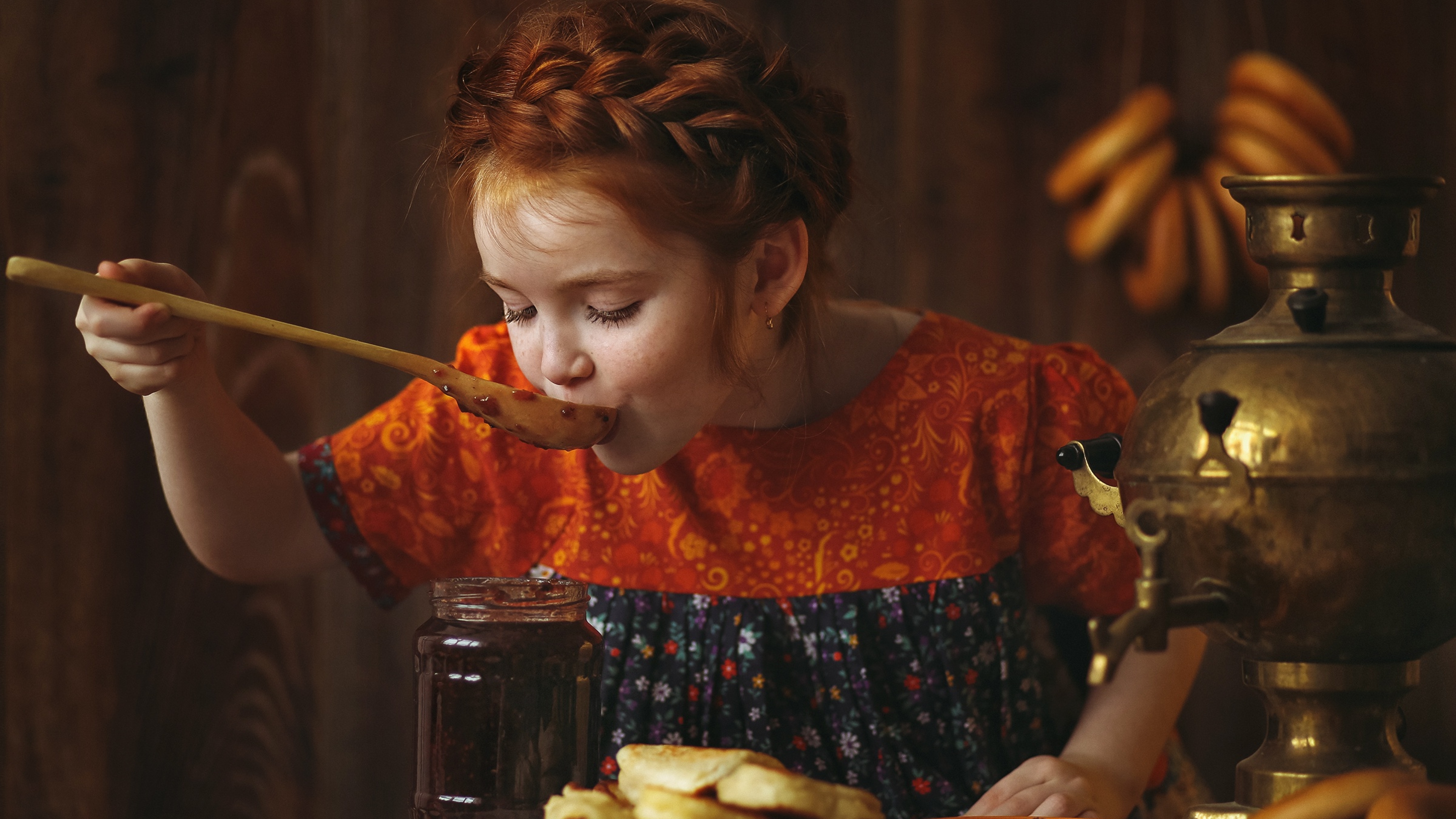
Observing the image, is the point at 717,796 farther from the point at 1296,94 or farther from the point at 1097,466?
the point at 1296,94

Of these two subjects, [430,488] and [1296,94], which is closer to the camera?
[430,488]

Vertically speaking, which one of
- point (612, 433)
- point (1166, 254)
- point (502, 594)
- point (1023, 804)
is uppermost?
point (1166, 254)

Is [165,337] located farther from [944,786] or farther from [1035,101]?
[1035,101]

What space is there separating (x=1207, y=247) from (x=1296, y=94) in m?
0.25

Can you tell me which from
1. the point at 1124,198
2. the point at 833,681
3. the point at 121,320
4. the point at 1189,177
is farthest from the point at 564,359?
the point at 1189,177

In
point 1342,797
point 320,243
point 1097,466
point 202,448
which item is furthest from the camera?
point 320,243

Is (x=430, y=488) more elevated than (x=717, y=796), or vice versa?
(x=430, y=488)

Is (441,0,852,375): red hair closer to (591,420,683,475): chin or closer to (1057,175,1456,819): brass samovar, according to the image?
(591,420,683,475): chin

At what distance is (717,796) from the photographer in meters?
0.62

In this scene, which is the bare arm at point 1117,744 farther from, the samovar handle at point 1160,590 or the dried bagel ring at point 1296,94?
the dried bagel ring at point 1296,94

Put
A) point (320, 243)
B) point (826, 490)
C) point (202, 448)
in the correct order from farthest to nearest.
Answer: point (320, 243) < point (826, 490) < point (202, 448)

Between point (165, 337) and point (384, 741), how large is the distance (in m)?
1.11

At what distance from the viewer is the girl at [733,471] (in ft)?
2.90

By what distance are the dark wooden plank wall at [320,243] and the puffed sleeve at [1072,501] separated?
224 millimetres
